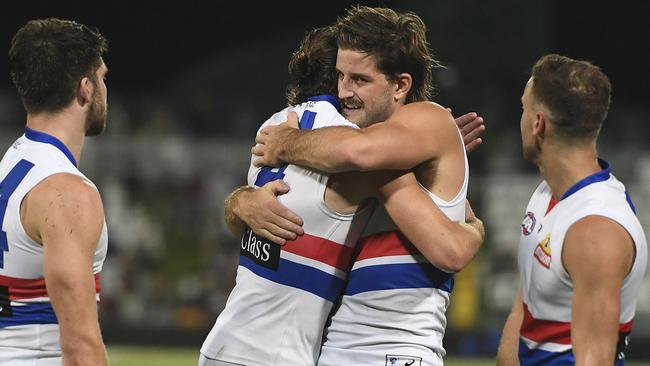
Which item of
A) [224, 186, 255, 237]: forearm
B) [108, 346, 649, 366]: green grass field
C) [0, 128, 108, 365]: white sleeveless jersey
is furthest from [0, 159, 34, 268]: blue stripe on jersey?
[108, 346, 649, 366]: green grass field

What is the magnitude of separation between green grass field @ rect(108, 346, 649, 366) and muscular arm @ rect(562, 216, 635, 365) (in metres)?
8.33

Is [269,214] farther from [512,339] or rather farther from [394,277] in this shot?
[512,339]

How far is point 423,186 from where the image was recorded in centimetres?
391

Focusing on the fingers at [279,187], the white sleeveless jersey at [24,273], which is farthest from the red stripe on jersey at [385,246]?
the white sleeveless jersey at [24,273]

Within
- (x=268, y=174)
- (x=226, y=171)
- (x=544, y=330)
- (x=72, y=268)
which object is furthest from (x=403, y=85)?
(x=226, y=171)

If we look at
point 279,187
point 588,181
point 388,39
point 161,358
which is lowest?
point 161,358

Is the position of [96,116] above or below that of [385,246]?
above

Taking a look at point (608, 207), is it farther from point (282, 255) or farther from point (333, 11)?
point (333, 11)

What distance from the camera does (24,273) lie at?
3.62 meters

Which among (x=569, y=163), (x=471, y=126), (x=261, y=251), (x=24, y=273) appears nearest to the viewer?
(x=24, y=273)

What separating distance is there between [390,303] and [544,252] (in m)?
0.62

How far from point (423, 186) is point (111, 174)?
32.4 feet

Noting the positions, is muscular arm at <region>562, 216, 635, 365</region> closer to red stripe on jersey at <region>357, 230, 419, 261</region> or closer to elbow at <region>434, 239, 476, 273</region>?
elbow at <region>434, 239, 476, 273</region>

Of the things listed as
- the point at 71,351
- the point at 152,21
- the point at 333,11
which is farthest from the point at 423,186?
the point at 152,21
